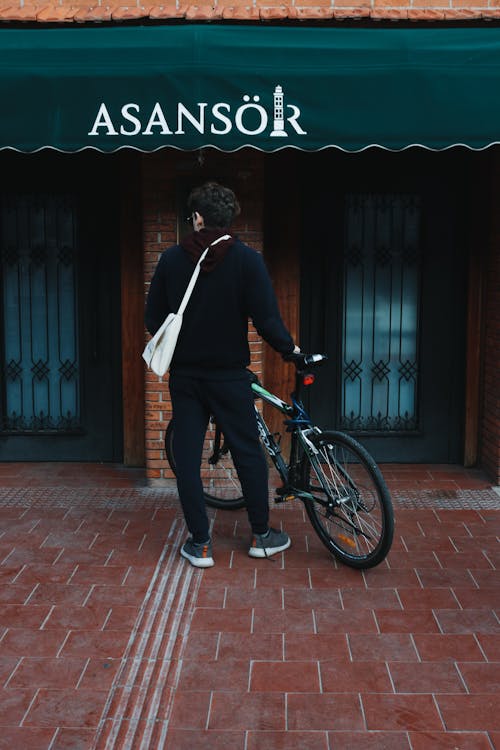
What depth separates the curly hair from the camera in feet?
15.9

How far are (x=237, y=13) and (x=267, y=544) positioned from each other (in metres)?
3.54

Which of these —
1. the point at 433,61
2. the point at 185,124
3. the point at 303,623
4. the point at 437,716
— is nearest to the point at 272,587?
the point at 303,623

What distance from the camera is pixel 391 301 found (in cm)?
730

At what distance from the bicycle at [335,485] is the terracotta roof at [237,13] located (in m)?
2.58

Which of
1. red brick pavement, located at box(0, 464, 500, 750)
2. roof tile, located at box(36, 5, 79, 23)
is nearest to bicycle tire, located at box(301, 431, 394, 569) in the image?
red brick pavement, located at box(0, 464, 500, 750)

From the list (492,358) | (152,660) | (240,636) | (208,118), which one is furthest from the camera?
(492,358)

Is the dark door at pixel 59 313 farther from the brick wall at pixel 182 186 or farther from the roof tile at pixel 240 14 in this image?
the roof tile at pixel 240 14

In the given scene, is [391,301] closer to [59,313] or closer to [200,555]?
[59,313]

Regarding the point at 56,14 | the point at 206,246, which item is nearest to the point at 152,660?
the point at 206,246

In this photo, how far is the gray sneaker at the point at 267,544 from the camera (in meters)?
5.25

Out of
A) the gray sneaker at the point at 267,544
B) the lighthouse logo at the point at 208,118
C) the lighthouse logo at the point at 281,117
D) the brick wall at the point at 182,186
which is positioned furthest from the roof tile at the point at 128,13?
the gray sneaker at the point at 267,544

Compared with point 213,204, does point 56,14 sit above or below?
above

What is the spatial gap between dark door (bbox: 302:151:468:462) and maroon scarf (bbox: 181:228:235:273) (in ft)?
8.00

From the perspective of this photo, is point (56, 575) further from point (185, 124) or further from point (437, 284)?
point (437, 284)
